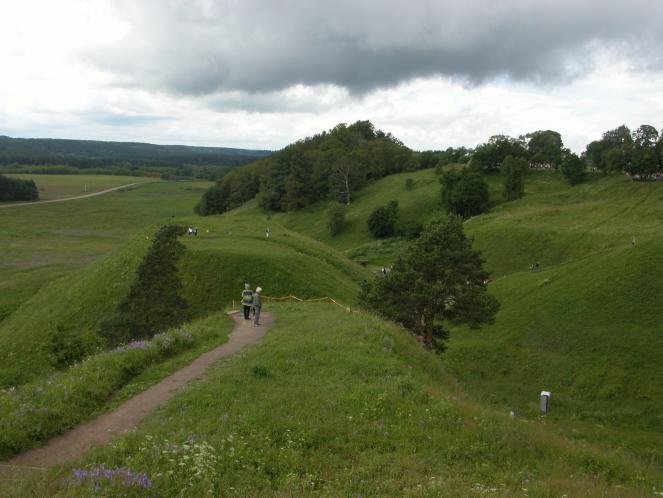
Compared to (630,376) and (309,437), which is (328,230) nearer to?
(630,376)

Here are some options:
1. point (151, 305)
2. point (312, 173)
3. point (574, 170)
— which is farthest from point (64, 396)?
point (312, 173)

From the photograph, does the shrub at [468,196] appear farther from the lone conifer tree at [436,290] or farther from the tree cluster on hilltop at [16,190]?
the tree cluster on hilltop at [16,190]

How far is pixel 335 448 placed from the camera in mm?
9680

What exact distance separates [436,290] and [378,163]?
92.2 meters

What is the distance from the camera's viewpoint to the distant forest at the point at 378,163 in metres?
79.6

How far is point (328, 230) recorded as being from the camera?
88000 millimetres

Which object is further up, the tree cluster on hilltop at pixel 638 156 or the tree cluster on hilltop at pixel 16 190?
the tree cluster on hilltop at pixel 638 156

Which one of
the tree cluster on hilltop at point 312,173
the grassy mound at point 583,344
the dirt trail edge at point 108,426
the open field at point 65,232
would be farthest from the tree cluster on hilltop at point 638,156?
the dirt trail edge at point 108,426

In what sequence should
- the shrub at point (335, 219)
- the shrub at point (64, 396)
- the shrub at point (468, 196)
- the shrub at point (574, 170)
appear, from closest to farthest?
1. the shrub at point (64, 396)
2. the shrub at point (468, 196)
3. the shrub at point (574, 170)
4. the shrub at point (335, 219)

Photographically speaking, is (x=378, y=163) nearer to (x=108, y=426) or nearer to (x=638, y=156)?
(x=638, y=156)

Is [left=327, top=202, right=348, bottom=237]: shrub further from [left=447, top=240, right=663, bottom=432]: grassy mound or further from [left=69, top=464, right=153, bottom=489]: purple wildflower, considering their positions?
[left=69, top=464, right=153, bottom=489]: purple wildflower

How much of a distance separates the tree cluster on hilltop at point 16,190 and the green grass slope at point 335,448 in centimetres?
14223

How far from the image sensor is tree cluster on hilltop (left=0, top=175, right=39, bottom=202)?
132375 millimetres

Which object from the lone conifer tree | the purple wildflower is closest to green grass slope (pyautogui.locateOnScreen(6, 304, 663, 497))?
the purple wildflower
